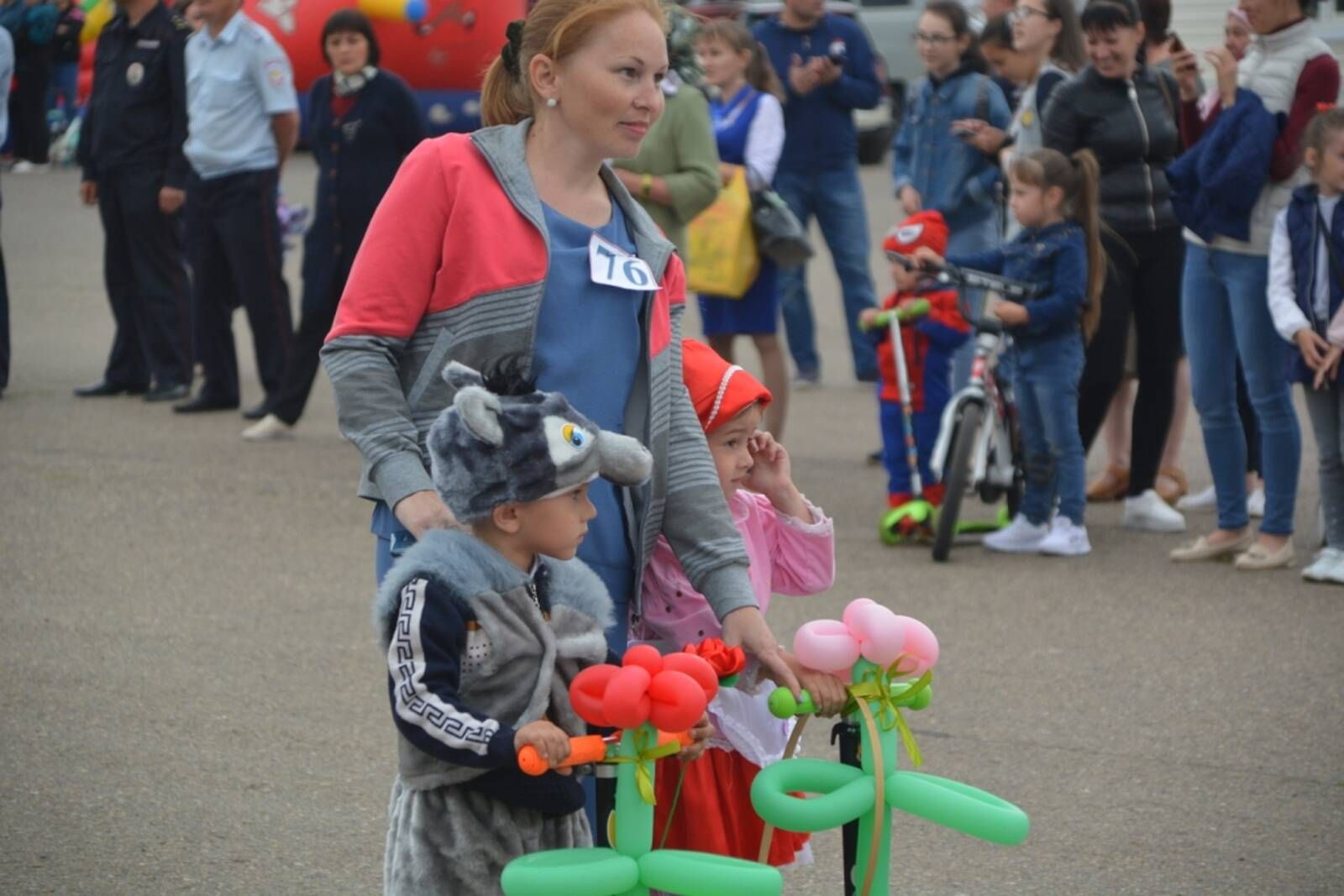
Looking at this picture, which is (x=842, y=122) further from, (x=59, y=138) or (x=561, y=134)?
(x=59, y=138)

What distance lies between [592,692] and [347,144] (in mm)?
6808

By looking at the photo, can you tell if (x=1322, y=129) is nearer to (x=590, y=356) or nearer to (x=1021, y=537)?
(x=1021, y=537)

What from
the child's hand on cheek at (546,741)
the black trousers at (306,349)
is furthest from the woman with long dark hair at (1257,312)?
the child's hand on cheek at (546,741)

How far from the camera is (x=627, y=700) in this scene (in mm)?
2678

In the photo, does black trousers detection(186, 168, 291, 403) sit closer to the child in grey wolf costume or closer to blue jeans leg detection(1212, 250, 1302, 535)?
blue jeans leg detection(1212, 250, 1302, 535)

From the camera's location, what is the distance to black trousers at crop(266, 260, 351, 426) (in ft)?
30.3

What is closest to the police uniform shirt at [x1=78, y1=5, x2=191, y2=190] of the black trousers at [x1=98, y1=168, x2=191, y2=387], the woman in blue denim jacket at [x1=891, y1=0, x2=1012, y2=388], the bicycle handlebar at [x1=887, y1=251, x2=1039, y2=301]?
the black trousers at [x1=98, y1=168, x2=191, y2=387]

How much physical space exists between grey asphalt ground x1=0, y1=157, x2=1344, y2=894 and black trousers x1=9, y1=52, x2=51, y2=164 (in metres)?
9.00

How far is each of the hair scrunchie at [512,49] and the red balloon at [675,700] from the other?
3.98 feet

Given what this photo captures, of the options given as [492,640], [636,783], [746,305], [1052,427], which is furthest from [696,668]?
[746,305]

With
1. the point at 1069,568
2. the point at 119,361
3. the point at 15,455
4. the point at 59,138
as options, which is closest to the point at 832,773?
the point at 1069,568

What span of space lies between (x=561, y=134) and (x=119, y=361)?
26.3ft

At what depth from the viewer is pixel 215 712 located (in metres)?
5.44

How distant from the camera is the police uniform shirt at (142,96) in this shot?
10.1 meters
